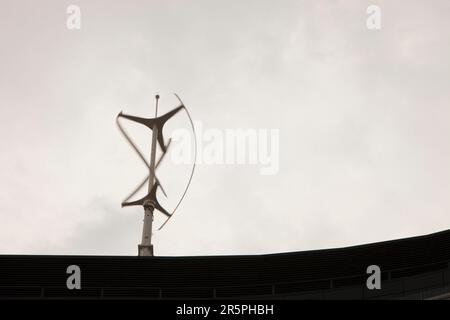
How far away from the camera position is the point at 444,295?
3128 cm

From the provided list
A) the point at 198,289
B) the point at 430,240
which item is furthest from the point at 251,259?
the point at 430,240

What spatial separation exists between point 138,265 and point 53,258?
4.26m

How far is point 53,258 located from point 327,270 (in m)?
13.6
